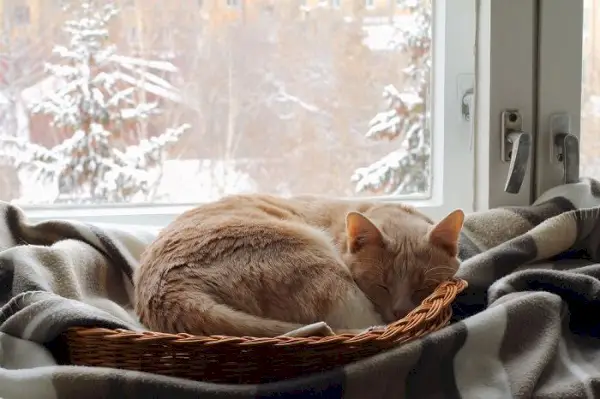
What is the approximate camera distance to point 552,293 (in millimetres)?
1229

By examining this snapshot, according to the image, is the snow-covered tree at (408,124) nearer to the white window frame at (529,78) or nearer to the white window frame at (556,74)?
the white window frame at (529,78)

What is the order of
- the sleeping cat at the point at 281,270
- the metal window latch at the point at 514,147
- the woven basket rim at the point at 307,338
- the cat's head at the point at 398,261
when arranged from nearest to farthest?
the woven basket rim at the point at 307,338 < the sleeping cat at the point at 281,270 < the cat's head at the point at 398,261 < the metal window latch at the point at 514,147

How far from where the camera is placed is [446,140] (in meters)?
1.77

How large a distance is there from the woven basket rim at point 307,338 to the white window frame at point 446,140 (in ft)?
2.19

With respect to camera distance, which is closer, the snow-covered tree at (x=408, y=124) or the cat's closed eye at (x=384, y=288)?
the cat's closed eye at (x=384, y=288)

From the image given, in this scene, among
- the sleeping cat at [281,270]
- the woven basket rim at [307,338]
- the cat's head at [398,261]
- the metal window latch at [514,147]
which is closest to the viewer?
the woven basket rim at [307,338]

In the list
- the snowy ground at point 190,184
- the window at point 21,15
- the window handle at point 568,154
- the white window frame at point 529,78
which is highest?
the window at point 21,15

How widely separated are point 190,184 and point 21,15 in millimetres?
523

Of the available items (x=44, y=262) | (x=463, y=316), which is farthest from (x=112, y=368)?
(x=463, y=316)

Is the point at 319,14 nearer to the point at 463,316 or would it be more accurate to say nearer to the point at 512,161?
the point at 512,161

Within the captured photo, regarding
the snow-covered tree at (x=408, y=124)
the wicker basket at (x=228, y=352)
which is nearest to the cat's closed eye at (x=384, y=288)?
the wicker basket at (x=228, y=352)

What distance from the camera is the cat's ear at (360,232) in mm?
1271

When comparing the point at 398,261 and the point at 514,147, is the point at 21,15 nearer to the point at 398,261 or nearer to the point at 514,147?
the point at 398,261

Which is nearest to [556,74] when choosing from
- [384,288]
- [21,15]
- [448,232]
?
[448,232]
